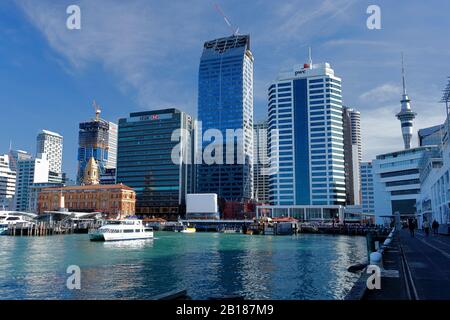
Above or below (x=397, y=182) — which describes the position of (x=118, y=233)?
below

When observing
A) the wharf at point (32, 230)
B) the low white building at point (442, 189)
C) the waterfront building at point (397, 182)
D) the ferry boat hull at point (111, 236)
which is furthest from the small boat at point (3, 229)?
the waterfront building at point (397, 182)

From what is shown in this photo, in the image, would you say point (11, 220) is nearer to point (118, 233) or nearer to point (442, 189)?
point (118, 233)

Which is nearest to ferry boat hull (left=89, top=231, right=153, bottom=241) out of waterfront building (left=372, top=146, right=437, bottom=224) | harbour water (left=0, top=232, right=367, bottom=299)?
harbour water (left=0, top=232, right=367, bottom=299)

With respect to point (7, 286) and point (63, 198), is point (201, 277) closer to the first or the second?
point (7, 286)

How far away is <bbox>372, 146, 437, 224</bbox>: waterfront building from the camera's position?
145m

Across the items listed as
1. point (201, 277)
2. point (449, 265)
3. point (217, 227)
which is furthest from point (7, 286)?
point (217, 227)

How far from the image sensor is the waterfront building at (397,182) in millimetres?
145125

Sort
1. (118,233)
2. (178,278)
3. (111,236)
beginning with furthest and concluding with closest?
(118,233)
(111,236)
(178,278)

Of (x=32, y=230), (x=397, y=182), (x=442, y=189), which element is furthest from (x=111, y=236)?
(x=397, y=182)

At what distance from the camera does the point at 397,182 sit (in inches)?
5945

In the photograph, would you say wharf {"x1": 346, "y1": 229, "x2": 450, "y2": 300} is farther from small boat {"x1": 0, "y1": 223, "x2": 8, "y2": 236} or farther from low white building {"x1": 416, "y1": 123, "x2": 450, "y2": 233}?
small boat {"x1": 0, "y1": 223, "x2": 8, "y2": 236}

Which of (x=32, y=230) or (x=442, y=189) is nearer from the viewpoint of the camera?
(x=442, y=189)

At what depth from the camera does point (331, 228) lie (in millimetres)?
146125
